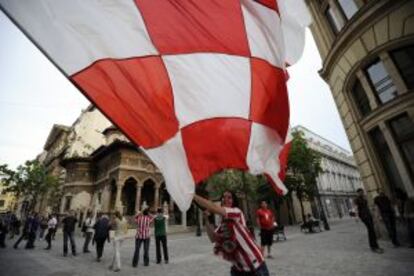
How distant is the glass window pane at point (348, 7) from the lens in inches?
401

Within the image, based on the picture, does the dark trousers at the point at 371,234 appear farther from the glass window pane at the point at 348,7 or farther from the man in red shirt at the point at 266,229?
the glass window pane at the point at 348,7

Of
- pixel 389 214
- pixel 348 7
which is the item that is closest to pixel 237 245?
pixel 389 214

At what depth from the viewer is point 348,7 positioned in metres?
10.5

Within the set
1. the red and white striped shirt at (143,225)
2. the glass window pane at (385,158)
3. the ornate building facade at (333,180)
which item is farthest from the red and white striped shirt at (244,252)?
the ornate building facade at (333,180)

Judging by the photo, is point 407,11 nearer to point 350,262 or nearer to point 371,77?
point 371,77

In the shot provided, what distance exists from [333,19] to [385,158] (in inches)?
244

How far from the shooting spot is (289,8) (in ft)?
11.3

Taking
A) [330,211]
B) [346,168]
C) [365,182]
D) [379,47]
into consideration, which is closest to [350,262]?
[365,182]

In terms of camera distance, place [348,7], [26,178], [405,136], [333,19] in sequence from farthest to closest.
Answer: [26,178], [333,19], [348,7], [405,136]

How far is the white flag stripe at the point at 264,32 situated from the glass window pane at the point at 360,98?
8.95 meters

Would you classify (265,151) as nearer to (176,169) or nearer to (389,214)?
(176,169)

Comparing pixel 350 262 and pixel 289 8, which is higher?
pixel 289 8

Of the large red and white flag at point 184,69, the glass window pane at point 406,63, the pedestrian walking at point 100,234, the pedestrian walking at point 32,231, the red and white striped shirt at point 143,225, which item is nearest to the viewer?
the large red and white flag at point 184,69

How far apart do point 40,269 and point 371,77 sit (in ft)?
42.7
